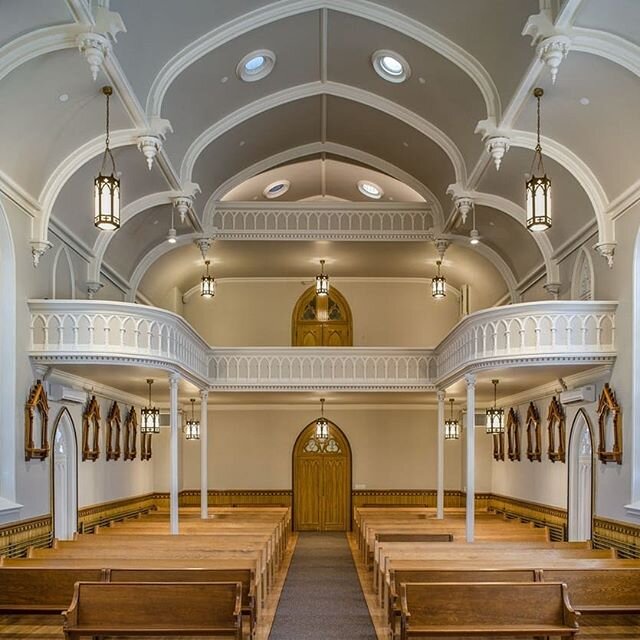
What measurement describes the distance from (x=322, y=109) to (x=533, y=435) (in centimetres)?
892

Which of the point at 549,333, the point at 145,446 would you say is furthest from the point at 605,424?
the point at 145,446

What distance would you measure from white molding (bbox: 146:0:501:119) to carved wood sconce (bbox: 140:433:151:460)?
1224 cm

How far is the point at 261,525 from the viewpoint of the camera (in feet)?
57.6

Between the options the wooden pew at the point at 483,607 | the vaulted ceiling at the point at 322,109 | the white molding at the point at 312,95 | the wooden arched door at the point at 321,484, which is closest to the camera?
the wooden pew at the point at 483,607

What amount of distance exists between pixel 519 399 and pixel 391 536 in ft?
21.1

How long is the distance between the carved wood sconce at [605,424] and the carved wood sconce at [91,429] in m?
10.3

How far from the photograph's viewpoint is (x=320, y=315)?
27.2 meters

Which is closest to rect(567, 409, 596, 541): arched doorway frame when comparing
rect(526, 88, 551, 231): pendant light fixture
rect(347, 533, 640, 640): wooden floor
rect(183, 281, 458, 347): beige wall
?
rect(347, 533, 640, 640): wooden floor

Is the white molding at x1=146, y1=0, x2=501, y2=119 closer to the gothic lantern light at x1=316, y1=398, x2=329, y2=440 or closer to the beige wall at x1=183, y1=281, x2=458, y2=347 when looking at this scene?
the gothic lantern light at x1=316, y1=398, x2=329, y2=440

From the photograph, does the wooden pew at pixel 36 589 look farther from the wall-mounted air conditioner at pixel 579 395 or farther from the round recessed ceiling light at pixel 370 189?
the round recessed ceiling light at pixel 370 189

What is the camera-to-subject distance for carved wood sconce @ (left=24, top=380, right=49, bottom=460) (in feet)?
46.1

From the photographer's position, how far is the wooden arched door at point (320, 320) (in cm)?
2700

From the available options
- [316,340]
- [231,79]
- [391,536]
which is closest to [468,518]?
[391,536]

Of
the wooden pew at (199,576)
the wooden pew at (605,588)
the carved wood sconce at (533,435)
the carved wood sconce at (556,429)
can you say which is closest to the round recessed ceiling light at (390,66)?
the carved wood sconce at (556,429)
